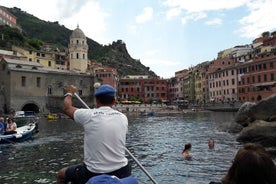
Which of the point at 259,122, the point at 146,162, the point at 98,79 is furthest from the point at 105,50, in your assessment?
the point at 146,162

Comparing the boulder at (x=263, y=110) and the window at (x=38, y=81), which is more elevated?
the window at (x=38, y=81)

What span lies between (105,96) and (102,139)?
0.67 meters

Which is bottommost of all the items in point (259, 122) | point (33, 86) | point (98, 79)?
point (259, 122)

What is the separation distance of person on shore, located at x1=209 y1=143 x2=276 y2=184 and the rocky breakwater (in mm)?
15087

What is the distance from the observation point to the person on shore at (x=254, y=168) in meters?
2.91

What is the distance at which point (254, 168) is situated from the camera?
2.92 metres

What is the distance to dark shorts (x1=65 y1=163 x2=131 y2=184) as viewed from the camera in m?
5.04

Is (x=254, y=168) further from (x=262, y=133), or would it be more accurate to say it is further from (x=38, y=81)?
(x=38, y=81)

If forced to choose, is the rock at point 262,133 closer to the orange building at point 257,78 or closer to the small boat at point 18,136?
the small boat at point 18,136

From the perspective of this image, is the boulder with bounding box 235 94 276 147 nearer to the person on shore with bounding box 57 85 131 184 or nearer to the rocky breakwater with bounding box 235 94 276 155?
the rocky breakwater with bounding box 235 94 276 155

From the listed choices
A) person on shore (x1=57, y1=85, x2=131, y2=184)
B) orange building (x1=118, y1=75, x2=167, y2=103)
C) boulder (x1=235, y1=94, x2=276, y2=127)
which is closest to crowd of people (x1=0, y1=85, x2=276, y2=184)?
person on shore (x1=57, y1=85, x2=131, y2=184)

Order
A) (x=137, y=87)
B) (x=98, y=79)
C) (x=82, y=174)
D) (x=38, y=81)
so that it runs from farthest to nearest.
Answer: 1. (x=137, y=87)
2. (x=98, y=79)
3. (x=38, y=81)
4. (x=82, y=174)

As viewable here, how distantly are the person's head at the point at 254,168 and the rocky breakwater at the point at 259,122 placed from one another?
49.5ft

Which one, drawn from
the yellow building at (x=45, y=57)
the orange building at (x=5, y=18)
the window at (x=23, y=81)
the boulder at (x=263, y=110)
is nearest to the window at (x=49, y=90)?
the window at (x=23, y=81)
